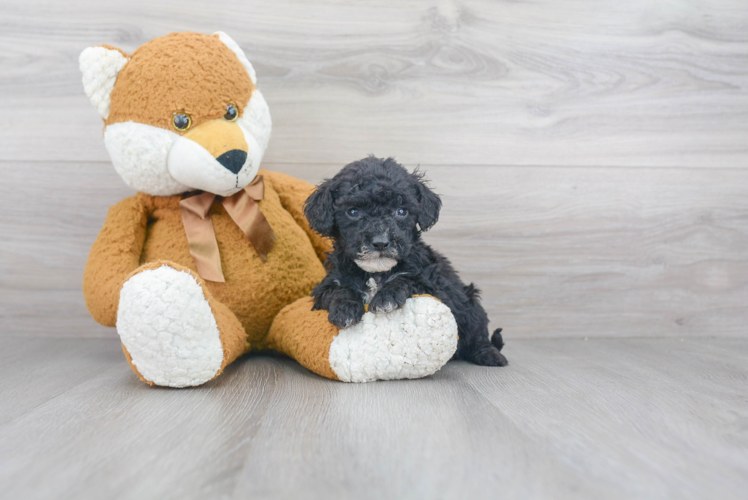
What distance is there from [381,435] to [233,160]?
22.9 inches

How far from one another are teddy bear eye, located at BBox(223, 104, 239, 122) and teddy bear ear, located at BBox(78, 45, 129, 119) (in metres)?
0.21

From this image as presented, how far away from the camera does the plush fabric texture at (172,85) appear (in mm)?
1010

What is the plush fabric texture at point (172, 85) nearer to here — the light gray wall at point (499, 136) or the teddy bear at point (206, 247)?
the teddy bear at point (206, 247)

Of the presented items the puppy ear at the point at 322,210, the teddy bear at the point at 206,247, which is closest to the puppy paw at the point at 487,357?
the teddy bear at the point at 206,247

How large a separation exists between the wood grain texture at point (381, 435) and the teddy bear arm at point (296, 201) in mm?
312

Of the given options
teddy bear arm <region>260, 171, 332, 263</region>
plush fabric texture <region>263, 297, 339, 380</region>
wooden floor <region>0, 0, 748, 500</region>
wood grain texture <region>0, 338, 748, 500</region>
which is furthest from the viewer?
wooden floor <region>0, 0, 748, 500</region>

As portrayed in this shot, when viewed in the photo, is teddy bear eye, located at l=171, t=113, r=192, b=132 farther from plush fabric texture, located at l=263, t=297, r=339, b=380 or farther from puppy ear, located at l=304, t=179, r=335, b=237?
plush fabric texture, located at l=263, t=297, r=339, b=380

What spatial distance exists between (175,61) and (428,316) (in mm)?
682

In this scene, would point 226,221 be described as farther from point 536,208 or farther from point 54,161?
point 536,208

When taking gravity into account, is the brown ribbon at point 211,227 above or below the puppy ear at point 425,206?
below

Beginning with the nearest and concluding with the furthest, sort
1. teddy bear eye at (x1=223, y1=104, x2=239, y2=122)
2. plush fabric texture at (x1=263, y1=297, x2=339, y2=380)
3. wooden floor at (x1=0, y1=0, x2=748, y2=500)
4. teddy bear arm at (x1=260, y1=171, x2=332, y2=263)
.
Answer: plush fabric texture at (x1=263, y1=297, x2=339, y2=380) → teddy bear eye at (x1=223, y1=104, x2=239, y2=122) → teddy bear arm at (x1=260, y1=171, x2=332, y2=263) → wooden floor at (x1=0, y1=0, x2=748, y2=500)

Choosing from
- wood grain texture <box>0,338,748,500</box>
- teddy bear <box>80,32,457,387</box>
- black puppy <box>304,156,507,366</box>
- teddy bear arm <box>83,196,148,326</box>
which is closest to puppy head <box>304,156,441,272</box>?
black puppy <box>304,156,507,366</box>

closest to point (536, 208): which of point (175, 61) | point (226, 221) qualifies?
point (226, 221)

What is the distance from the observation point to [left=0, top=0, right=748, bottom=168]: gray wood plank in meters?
1.37
